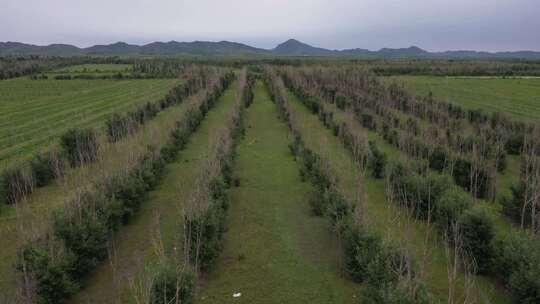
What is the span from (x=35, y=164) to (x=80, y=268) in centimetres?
890

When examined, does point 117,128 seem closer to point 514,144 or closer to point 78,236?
point 78,236

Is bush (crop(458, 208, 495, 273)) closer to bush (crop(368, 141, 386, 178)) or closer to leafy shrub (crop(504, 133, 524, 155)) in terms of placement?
bush (crop(368, 141, 386, 178))

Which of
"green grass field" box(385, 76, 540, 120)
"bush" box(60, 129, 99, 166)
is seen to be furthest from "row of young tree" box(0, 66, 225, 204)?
"green grass field" box(385, 76, 540, 120)

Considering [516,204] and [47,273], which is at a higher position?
[47,273]

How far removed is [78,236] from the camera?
893cm

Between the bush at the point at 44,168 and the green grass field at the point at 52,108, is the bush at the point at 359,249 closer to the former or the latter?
the bush at the point at 44,168

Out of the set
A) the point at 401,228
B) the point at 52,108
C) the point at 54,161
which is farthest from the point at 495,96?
the point at 52,108

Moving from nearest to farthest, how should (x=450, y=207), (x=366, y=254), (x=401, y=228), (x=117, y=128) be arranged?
(x=366, y=254), (x=450, y=207), (x=401, y=228), (x=117, y=128)

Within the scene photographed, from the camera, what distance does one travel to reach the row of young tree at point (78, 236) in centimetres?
766

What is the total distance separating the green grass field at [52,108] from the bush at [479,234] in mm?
20201

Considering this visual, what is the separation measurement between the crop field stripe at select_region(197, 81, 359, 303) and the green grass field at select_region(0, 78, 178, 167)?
1334 centimetres

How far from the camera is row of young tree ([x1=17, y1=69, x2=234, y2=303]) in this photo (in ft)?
25.1

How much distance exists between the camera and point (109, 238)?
10.8 metres

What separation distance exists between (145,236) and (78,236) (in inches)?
104
